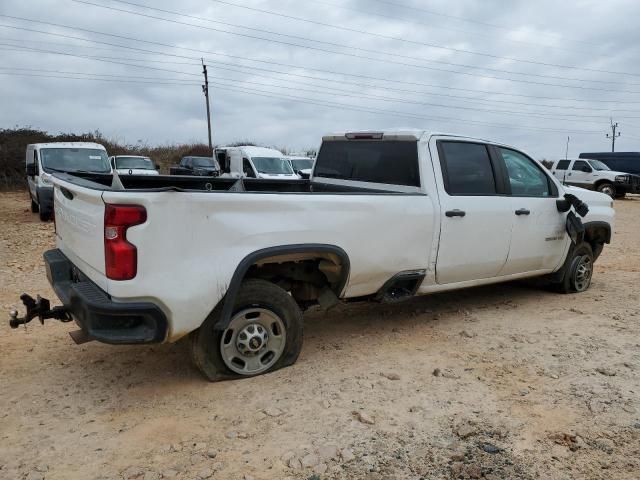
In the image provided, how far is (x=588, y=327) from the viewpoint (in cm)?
504

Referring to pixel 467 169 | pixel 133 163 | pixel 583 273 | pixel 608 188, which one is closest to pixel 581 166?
pixel 608 188

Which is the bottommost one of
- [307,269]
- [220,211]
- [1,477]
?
[1,477]

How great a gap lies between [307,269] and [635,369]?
8.41 ft

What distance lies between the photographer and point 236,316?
358cm

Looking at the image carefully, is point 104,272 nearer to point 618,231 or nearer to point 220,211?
point 220,211

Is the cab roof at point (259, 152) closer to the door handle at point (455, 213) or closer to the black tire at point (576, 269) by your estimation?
the black tire at point (576, 269)

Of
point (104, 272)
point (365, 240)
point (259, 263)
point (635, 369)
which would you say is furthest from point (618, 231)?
point (104, 272)

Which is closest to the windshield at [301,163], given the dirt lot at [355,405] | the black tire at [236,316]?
the dirt lot at [355,405]

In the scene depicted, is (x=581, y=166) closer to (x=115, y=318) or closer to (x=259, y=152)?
(x=259, y=152)

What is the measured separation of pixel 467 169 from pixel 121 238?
10.4ft

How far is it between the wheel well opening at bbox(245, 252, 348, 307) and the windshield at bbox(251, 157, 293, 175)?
13.4 m

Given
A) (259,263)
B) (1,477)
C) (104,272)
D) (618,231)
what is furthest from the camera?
(618,231)

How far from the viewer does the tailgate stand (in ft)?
10.6

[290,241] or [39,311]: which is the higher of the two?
[290,241]
